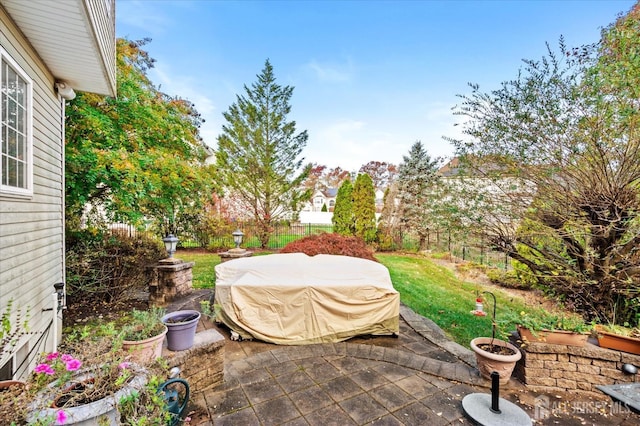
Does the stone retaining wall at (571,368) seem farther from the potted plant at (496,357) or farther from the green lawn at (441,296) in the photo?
the green lawn at (441,296)

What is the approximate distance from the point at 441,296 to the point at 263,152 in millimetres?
10029

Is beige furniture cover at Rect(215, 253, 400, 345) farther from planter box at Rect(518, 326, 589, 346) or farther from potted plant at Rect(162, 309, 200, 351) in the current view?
planter box at Rect(518, 326, 589, 346)

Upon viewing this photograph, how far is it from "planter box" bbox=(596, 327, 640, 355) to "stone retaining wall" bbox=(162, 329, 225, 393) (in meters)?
3.89

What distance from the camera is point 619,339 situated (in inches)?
104

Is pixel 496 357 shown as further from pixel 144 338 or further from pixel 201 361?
pixel 144 338

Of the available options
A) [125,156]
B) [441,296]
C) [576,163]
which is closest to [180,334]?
[125,156]

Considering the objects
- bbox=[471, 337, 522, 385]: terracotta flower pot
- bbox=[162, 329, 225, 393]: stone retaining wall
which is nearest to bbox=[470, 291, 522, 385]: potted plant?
bbox=[471, 337, 522, 385]: terracotta flower pot

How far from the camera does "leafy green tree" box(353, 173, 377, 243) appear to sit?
41.1 feet

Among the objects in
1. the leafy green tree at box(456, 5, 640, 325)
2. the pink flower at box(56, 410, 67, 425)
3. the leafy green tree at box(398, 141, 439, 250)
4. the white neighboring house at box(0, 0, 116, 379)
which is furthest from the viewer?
the leafy green tree at box(398, 141, 439, 250)

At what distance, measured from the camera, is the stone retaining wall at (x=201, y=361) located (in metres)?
2.45

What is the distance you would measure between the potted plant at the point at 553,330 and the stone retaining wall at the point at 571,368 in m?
0.06

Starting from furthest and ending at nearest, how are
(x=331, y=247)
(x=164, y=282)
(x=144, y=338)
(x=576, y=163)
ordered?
1. (x=331, y=247)
2. (x=164, y=282)
3. (x=576, y=163)
4. (x=144, y=338)

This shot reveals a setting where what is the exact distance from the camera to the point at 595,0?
13.2 feet

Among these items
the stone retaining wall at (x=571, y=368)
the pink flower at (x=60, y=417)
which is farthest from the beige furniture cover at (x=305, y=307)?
the pink flower at (x=60, y=417)
